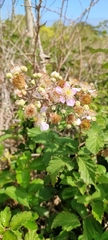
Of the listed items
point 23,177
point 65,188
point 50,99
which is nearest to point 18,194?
point 23,177

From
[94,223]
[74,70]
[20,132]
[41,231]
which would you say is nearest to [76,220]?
[94,223]

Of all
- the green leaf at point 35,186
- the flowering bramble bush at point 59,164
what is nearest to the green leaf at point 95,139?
the flowering bramble bush at point 59,164

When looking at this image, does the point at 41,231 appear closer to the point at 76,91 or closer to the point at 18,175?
the point at 18,175

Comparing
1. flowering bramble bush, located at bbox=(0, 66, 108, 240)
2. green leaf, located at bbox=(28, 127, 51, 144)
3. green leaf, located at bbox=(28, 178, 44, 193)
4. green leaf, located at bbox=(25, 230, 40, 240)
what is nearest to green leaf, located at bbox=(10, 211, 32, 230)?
flowering bramble bush, located at bbox=(0, 66, 108, 240)

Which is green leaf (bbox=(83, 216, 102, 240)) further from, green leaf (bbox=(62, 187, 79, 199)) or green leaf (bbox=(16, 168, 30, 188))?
green leaf (bbox=(16, 168, 30, 188))

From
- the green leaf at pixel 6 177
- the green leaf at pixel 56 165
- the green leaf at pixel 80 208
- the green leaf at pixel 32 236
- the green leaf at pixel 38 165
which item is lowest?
the green leaf at pixel 32 236

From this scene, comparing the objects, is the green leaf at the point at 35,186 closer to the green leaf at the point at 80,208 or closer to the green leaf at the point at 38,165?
the green leaf at the point at 38,165
